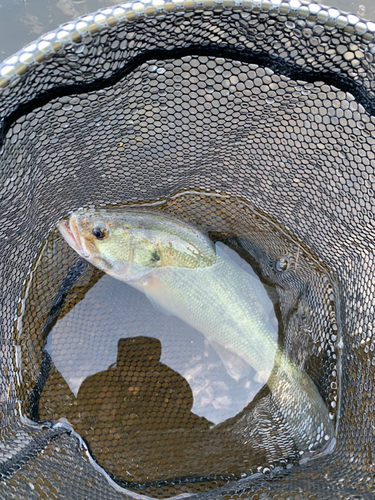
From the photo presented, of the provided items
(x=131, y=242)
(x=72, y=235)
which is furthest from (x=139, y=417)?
(x=72, y=235)

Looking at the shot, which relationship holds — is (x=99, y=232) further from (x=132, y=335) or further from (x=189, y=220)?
(x=132, y=335)

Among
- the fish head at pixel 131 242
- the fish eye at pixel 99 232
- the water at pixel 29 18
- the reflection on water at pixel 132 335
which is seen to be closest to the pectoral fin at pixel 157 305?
the reflection on water at pixel 132 335

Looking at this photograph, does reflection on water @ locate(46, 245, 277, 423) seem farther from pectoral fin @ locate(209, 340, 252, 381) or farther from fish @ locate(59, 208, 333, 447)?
fish @ locate(59, 208, 333, 447)

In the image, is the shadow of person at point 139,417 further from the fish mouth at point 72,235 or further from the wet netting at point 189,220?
the fish mouth at point 72,235

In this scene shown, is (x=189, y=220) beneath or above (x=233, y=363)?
above

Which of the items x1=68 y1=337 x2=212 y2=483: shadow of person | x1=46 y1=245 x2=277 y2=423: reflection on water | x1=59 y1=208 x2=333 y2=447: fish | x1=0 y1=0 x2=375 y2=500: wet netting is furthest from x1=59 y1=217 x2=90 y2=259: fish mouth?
x1=68 y1=337 x2=212 y2=483: shadow of person

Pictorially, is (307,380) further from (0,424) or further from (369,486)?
(0,424)

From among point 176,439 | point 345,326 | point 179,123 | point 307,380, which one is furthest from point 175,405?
point 179,123
